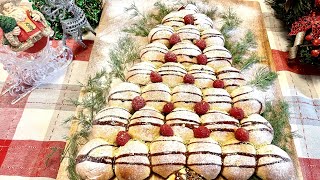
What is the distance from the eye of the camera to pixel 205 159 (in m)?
1.25

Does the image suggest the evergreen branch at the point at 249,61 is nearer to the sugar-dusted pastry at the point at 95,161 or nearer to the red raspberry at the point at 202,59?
the red raspberry at the point at 202,59

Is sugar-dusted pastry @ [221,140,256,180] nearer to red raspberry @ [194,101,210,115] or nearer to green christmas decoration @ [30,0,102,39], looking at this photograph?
red raspberry @ [194,101,210,115]

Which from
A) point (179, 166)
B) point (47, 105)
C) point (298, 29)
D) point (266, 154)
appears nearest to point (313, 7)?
point (298, 29)

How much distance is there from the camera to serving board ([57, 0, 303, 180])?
5.51ft

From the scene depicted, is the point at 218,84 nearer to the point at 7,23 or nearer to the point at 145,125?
the point at 145,125

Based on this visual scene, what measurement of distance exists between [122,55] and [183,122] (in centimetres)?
47

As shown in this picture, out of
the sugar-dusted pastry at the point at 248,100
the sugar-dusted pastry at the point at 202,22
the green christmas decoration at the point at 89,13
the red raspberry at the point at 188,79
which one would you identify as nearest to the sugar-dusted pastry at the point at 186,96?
the red raspberry at the point at 188,79

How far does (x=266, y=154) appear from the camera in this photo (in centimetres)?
127

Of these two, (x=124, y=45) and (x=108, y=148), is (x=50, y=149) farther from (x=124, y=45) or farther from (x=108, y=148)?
(x=124, y=45)

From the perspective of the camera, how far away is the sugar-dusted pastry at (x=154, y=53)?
5.25 feet

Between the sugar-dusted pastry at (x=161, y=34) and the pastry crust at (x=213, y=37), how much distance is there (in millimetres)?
135

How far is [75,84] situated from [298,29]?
2.98 ft

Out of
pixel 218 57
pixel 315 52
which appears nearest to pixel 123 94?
pixel 218 57

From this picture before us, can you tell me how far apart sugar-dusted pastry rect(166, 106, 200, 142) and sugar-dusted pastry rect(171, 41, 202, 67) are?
0.28 m
